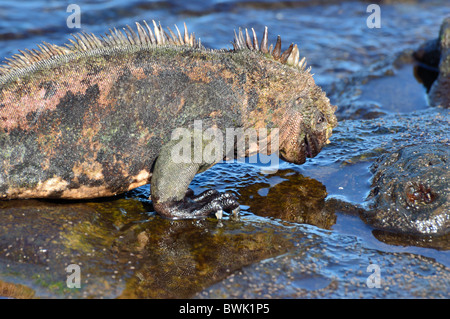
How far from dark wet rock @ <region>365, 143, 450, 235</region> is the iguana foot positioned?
4.18 ft

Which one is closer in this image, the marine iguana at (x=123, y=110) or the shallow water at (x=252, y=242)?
the shallow water at (x=252, y=242)

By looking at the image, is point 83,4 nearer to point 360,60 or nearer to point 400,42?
point 360,60

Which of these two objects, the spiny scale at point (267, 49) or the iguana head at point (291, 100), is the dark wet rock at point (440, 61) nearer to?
the iguana head at point (291, 100)

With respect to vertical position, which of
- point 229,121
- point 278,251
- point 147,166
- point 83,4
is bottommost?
point 278,251

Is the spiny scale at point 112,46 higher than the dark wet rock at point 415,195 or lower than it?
higher

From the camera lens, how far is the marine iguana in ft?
14.1

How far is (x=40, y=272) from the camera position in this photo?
378 centimetres

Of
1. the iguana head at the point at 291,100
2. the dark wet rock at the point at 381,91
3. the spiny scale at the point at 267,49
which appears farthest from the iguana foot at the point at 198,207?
the dark wet rock at the point at 381,91

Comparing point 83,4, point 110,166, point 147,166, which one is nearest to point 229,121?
point 147,166

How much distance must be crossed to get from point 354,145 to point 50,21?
7582 millimetres

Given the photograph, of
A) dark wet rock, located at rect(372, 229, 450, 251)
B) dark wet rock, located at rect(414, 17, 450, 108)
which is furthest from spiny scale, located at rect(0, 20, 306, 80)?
dark wet rock, located at rect(414, 17, 450, 108)

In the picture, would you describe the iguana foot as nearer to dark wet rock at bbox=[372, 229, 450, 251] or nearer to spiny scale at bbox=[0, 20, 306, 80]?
dark wet rock at bbox=[372, 229, 450, 251]

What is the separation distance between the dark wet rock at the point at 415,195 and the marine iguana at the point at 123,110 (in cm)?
121

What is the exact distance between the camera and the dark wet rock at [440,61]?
26.1 feet
